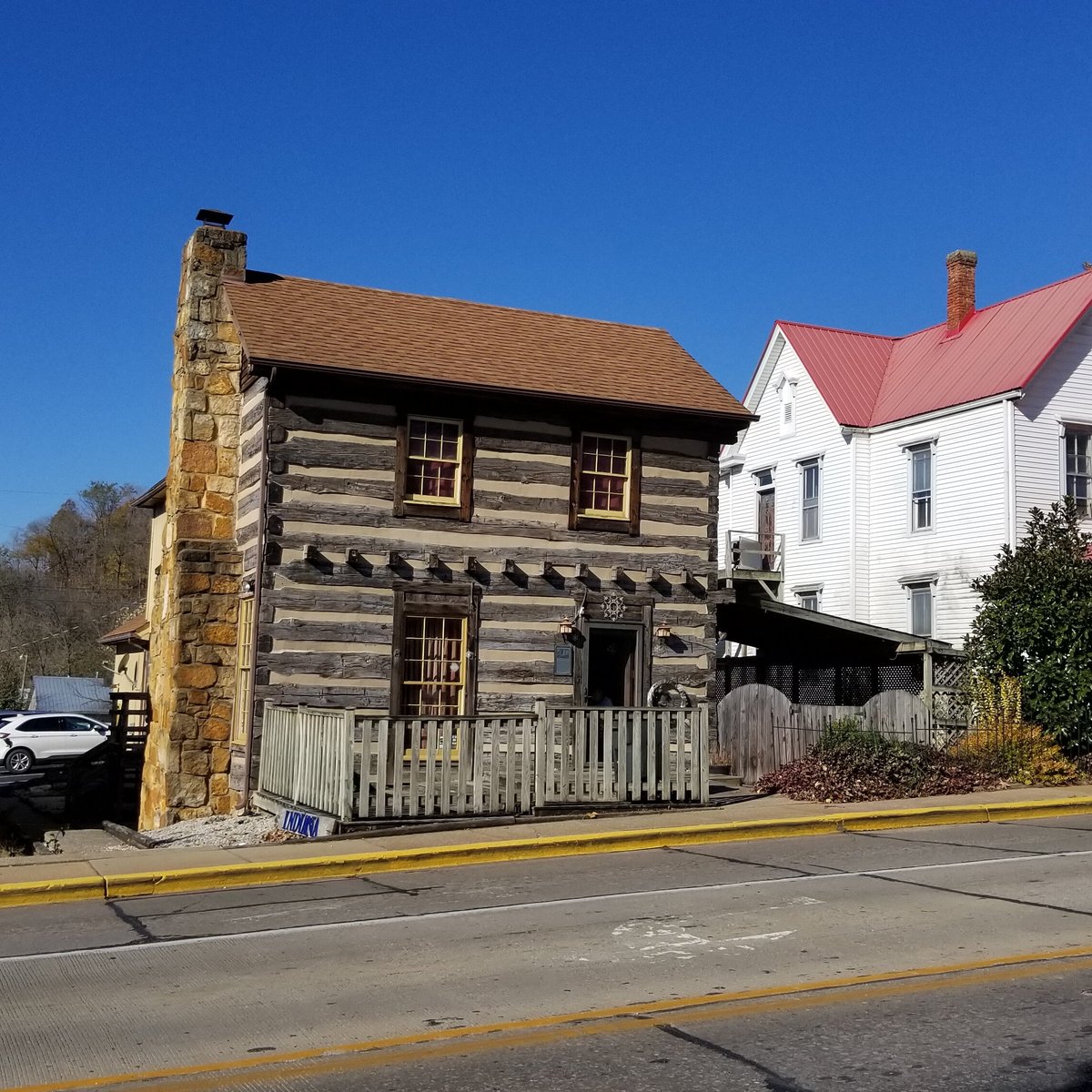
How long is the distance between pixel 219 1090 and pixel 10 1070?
1135 millimetres

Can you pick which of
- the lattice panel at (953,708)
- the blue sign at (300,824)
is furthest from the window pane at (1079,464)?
the blue sign at (300,824)

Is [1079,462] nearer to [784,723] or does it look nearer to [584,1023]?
[784,723]

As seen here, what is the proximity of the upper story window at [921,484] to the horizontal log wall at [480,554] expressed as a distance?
11.6 metres

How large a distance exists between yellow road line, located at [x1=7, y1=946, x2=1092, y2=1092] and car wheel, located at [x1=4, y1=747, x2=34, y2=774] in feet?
109

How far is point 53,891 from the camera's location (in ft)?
39.1

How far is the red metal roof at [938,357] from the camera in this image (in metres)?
29.8

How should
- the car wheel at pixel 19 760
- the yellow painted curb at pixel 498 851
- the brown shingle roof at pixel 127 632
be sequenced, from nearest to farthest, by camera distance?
the yellow painted curb at pixel 498 851, the brown shingle roof at pixel 127 632, the car wheel at pixel 19 760

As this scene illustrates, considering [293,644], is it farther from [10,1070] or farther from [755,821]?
[10,1070]

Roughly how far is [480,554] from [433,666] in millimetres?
1777

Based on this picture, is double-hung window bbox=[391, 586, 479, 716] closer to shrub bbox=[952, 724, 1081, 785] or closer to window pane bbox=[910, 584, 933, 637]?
shrub bbox=[952, 724, 1081, 785]

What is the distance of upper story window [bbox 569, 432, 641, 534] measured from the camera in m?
20.5

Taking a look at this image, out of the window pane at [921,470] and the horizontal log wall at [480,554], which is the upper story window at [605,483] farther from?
the window pane at [921,470]

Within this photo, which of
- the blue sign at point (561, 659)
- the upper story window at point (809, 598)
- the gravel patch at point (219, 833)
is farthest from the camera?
the upper story window at point (809, 598)

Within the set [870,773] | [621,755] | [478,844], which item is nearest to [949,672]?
[870,773]
